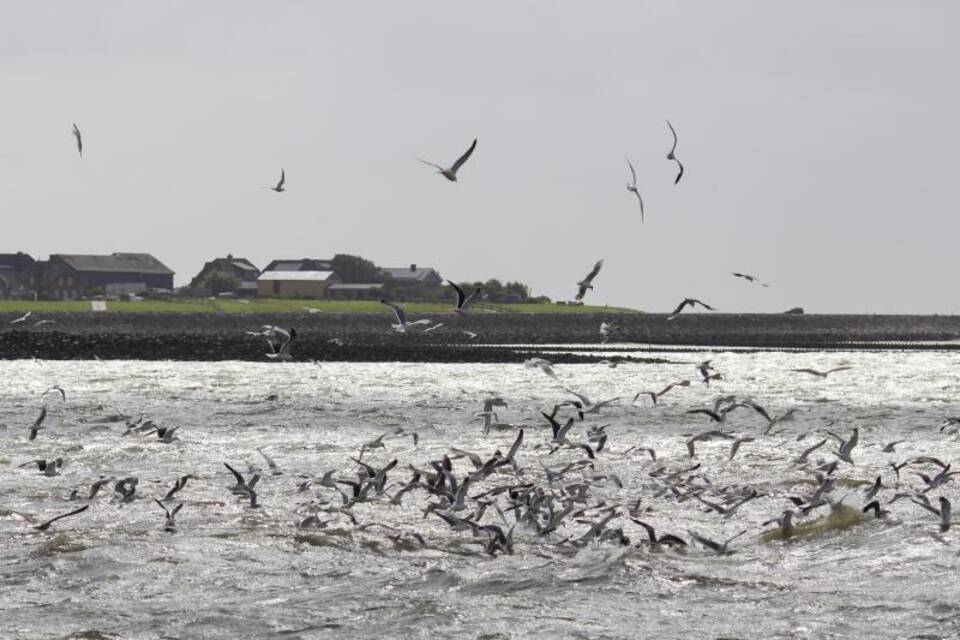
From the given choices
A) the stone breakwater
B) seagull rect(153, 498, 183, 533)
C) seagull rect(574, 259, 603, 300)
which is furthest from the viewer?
the stone breakwater

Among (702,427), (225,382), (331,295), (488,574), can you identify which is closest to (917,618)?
(488,574)

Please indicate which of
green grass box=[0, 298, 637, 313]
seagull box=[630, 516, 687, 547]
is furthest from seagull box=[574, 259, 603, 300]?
green grass box=[0, 298, 637, 313]

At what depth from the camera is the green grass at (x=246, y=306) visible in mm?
143000

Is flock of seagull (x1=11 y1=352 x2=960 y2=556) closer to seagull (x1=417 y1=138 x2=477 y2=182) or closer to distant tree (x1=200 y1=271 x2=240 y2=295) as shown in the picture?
seagull (x1=417 y1=138 x2=477 y2=182)

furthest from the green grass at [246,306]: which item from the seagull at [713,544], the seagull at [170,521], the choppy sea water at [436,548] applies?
the seagull at [713,544]

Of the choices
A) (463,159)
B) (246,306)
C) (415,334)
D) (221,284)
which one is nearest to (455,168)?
(463,159)

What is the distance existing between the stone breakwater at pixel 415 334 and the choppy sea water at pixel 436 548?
121ft

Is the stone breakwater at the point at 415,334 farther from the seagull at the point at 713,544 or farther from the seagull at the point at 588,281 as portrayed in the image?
the seagull at the point at 713,544

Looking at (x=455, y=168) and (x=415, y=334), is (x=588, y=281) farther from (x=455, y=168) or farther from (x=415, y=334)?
(x=415, y=334)

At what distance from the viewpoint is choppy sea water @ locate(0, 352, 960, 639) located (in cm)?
1333

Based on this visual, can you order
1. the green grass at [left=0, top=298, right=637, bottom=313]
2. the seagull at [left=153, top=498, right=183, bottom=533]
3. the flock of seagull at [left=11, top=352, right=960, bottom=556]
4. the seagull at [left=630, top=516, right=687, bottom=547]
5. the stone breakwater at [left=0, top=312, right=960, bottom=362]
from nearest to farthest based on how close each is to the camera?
A: 1. the seagull at [left=630, top=516, right=687, bottom=547]
2. the flock of seagull at [left=11, top=352, right=960, bottom=556]
3. the seagull at [left=153, top=498, right=183, bottom=533]
4. the stone breakwater at [left=0, top=312, right=960, bottom=362]
5. the green grass at [left=0, top=298, right=637, bottom=313]

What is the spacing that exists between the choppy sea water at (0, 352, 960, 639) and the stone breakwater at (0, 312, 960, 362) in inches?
1449

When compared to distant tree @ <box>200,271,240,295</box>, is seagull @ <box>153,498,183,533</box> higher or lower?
lower

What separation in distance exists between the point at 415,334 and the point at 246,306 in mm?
50239
